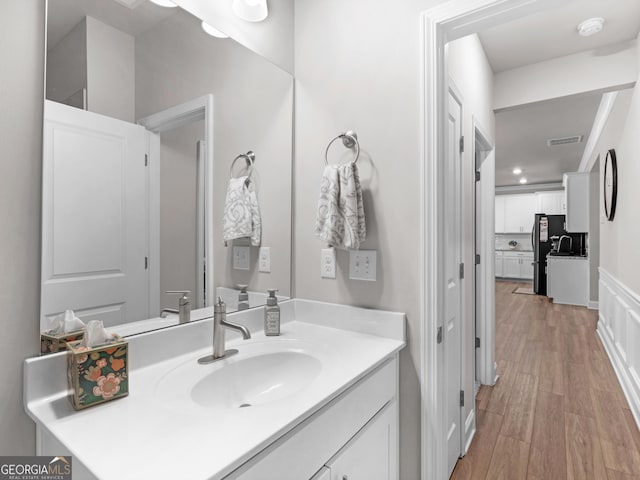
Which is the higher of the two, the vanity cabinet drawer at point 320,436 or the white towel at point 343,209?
the white towel at point 343,209

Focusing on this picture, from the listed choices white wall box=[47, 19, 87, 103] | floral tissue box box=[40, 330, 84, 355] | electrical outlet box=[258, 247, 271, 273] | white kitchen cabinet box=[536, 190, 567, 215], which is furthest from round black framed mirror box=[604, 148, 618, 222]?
white kitchen cabinet box=[536, 190, 567, 215]

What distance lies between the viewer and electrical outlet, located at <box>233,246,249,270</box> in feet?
4.97

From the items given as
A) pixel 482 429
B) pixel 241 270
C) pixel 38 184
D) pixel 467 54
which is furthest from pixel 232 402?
pixel 467 54

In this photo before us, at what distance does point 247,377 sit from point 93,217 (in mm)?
668

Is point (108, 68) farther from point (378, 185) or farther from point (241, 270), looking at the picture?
point (378, 185)

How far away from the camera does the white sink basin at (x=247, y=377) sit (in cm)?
99

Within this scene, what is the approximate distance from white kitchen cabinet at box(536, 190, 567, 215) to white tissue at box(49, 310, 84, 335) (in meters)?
9.56

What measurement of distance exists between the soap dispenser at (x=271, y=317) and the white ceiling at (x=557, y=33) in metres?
2.16

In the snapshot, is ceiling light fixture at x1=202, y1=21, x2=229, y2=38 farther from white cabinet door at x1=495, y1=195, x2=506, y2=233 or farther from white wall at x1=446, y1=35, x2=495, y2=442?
white cabinet door at x1=495, y1=195, x2=506, y2=233

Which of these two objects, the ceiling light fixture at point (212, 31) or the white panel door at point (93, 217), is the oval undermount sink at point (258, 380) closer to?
the white panel door at point (93, 217)

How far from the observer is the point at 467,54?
6.84 feet

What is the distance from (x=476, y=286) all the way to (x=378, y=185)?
5.95 ft

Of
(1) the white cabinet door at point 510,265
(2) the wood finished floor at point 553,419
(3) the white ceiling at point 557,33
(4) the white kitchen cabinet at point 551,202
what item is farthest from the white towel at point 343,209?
(1) the white cabinet door at point 510,265

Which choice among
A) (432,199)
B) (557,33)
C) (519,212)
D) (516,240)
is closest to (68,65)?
(432,199)
